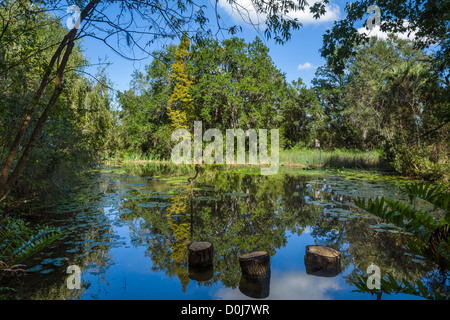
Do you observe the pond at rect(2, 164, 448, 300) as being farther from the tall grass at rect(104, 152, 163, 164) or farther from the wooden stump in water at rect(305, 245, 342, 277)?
the tall grass at rect(104, 152, 163, 164)

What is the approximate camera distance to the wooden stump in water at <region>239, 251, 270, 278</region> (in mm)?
3393

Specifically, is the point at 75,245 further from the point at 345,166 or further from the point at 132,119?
the point at 132,119

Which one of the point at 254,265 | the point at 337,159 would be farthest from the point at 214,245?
the point at 337,159

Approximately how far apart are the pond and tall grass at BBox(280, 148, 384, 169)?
1141 centimetres

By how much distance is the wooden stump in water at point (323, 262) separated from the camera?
3.63 metres

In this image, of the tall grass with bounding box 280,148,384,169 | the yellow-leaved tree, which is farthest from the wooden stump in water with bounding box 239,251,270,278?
the yellow-leaved tree

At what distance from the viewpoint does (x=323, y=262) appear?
3713mm

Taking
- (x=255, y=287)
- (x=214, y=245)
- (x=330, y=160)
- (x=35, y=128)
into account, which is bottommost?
(x=255, y=287)

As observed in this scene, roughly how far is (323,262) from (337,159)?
17.8 m

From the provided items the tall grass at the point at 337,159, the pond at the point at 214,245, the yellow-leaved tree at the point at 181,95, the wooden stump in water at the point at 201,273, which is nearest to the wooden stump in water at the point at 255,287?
the pond at the point at 214,245

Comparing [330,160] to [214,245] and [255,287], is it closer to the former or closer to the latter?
[214,245]

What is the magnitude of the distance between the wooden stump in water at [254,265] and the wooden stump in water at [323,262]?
0.71m
